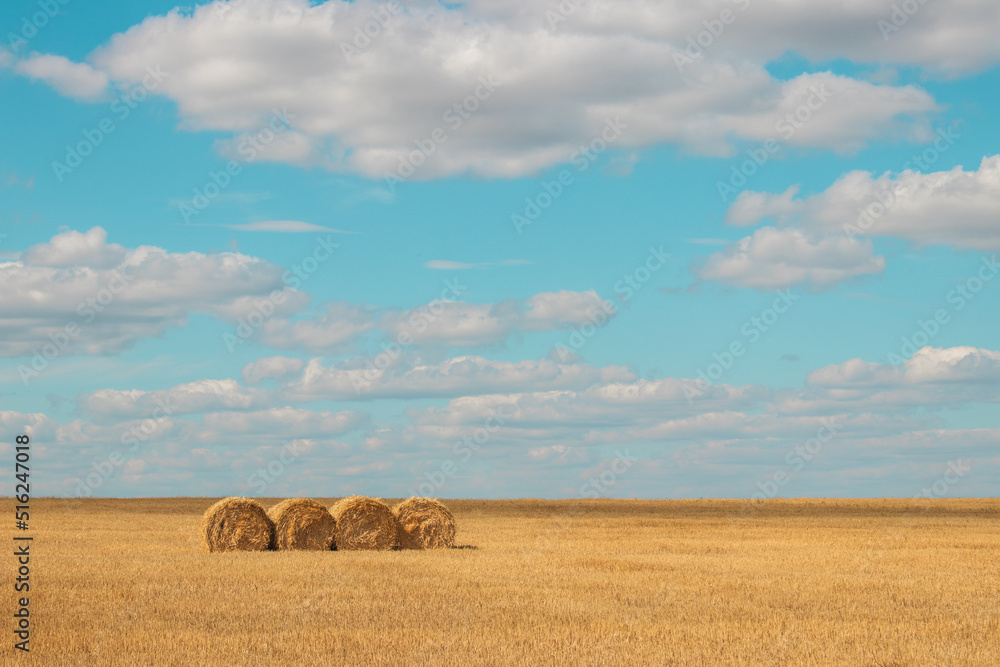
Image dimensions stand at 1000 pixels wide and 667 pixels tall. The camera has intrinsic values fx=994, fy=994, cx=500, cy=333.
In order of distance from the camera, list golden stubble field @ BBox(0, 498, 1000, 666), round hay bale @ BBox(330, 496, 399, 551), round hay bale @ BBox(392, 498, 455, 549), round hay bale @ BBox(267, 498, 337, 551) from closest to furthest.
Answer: golden stubble field @ BBox(0, 498, 1000, 666) → round hay bale @ BBox(267, 498, 337, 551) → round hay bale @ BBox(330, 496, 399, 551) → round hay bale @ BBox(392, 498, 455, 549)

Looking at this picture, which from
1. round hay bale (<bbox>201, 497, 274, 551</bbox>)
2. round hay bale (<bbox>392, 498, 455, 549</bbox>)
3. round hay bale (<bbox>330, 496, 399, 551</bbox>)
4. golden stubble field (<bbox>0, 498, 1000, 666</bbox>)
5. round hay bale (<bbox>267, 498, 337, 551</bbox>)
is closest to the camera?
golden stubble field (<bbox>0, 498, 1000, 666</bbox>)

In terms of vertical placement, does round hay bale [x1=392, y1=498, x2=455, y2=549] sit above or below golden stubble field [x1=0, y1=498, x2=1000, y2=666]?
above

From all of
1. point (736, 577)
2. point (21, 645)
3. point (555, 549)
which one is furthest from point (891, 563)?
point (21, 645)

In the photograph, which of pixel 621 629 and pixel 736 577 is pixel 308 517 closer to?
pixel 736 577

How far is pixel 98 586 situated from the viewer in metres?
16.8

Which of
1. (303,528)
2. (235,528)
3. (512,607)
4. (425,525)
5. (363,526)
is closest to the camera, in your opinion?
(512,607)

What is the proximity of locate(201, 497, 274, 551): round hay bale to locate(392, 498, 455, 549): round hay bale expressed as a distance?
347cm

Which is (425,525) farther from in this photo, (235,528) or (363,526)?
(235,528)

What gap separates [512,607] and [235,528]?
11858 millimetres

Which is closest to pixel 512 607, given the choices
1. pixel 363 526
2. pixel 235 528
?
pixel 363 526

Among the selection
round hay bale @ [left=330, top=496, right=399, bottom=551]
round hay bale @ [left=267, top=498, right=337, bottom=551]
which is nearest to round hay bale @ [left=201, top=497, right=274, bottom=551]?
round hay bale @ [left=267, top=498, right=337, bottom=551]

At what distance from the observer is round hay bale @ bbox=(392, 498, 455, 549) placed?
84.6 ft

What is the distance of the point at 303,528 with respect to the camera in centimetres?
2486

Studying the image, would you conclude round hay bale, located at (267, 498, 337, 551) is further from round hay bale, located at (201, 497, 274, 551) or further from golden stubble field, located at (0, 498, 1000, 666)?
golden stubble field, located at (0, 498, 1000, 666)
